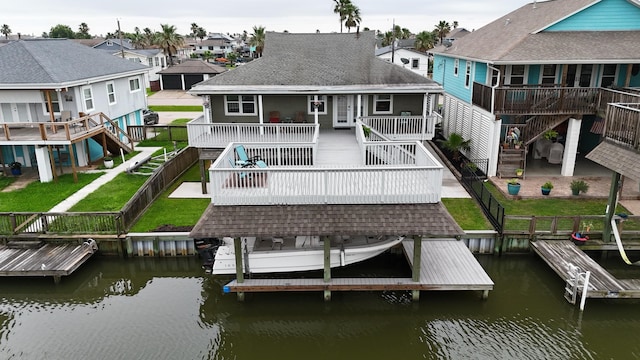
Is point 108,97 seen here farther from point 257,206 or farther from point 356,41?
point 257,206

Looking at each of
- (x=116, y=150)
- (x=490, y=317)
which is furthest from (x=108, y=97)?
(x=490, y=317)

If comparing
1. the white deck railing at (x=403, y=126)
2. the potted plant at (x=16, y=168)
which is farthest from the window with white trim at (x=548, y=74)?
the potted plant at (x=16, y=168)

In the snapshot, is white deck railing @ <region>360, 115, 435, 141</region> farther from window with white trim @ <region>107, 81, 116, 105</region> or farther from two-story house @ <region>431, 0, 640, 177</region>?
window with white trim @ <region>107, 81, 116, 105</region>

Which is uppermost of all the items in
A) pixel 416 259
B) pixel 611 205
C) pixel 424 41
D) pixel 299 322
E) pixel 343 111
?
pixel 424 41

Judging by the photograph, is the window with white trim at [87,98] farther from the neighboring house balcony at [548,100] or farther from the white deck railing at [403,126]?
the neighboring house balcony at [548,100]

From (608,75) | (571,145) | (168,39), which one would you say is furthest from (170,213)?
(168,39)

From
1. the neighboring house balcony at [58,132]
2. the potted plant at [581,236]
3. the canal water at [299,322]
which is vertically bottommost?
the canal water at [299,322]

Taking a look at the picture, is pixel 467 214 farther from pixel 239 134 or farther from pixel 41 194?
pixel 41 194
